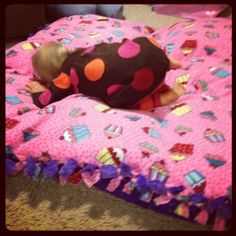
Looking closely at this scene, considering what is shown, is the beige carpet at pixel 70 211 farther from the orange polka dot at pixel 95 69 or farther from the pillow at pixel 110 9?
the pillow at pixel 110 9

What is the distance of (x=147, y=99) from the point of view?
1028mm

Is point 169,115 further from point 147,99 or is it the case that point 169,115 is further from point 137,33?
point 137,33

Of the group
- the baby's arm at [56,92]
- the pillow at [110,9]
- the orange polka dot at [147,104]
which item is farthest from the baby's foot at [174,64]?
the pillow at [110,9]

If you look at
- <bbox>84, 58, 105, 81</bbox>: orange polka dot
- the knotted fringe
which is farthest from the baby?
the knotted fringe

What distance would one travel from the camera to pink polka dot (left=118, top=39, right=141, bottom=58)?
0.98 metres

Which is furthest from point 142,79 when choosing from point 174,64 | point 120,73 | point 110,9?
point 110,9

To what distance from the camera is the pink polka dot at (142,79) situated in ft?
3.14

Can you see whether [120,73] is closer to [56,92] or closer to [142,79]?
[142,79]

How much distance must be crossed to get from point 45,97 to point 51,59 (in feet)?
0.40

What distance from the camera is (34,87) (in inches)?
46.0

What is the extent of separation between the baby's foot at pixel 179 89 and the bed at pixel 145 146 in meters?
0.02

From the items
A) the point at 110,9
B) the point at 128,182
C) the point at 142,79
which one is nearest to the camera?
the point at 128,182

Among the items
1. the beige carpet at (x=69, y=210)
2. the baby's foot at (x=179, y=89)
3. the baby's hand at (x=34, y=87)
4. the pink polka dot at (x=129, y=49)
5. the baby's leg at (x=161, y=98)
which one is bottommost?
the beige carpet at (x=69, y=210)

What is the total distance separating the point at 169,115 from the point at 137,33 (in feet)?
1.83
